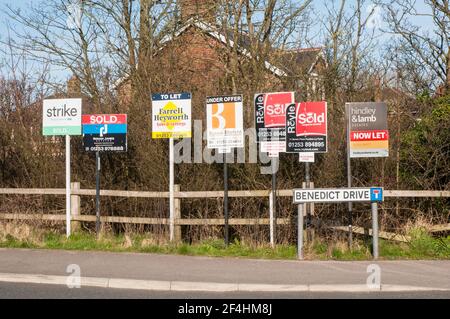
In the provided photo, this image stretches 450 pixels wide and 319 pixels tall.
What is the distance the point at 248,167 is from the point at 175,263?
11.7 feet

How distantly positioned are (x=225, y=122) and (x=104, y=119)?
9.59ft

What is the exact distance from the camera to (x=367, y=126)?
1256 cm

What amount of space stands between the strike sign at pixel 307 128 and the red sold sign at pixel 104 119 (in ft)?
12.3

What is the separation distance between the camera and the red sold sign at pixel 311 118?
12.5 m

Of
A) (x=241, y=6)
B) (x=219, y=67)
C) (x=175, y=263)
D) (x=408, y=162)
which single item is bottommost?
(x=175, y=263)

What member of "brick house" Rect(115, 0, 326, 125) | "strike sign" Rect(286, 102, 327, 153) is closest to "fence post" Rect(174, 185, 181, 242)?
"brick house" Rect(115, 0, 326, 125)

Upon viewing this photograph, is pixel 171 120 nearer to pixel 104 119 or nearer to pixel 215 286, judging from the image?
pixel 104 119

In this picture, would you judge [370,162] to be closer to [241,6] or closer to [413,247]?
[413,247]

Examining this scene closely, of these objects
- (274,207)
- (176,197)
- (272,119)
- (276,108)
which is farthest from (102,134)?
(274,207)

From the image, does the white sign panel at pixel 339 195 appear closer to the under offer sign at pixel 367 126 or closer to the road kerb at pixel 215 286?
the under offer sign at pixel 367 126

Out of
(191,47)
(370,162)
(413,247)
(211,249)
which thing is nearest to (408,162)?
(370,162)

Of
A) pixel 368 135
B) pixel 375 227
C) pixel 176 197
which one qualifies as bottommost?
pixel 375 227

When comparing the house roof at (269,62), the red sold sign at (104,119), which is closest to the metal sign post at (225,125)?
the red sold sign at (104,119)

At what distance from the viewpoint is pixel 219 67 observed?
1873 centimetres
